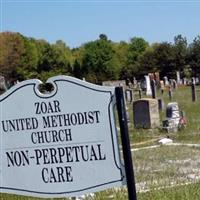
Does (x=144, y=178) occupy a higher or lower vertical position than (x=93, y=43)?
lower

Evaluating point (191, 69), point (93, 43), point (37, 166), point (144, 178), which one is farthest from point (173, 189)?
point (93, 43)

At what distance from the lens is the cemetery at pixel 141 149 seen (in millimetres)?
3602

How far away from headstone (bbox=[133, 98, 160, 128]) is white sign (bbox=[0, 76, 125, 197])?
14.9 metres

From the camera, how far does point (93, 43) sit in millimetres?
89438

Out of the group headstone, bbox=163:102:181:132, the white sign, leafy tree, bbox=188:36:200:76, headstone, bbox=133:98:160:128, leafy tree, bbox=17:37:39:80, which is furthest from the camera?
leafy tree, bbox=17:37:39:80

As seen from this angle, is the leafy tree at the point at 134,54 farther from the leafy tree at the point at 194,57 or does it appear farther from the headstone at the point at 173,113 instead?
the headstone at the point at 173,113

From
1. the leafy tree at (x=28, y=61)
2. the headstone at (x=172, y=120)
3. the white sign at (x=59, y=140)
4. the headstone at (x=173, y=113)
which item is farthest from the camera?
the leafy tree at (x=28, y=61)

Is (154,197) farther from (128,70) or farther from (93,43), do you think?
(93,43)

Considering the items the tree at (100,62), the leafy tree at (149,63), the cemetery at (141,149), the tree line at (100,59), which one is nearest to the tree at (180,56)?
the tree line at (100,59)

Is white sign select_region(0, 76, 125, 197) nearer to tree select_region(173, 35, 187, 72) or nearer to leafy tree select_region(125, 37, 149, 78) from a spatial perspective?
tree select_region(173, 35, 187, 72)

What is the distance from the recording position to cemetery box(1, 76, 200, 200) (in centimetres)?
360

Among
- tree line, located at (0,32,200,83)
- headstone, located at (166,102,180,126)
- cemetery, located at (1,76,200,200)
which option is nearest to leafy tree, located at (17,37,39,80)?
tree line, located at (0,32,200,83)

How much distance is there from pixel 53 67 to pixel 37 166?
72.9 meters

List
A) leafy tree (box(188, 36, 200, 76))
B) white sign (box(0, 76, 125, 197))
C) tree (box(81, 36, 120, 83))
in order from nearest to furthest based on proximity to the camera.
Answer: white sign (box(0, 76, 125, 197)), leafy tree (box(188, 36, 200, 76)), tree (box(81, 36, 120, 83))
